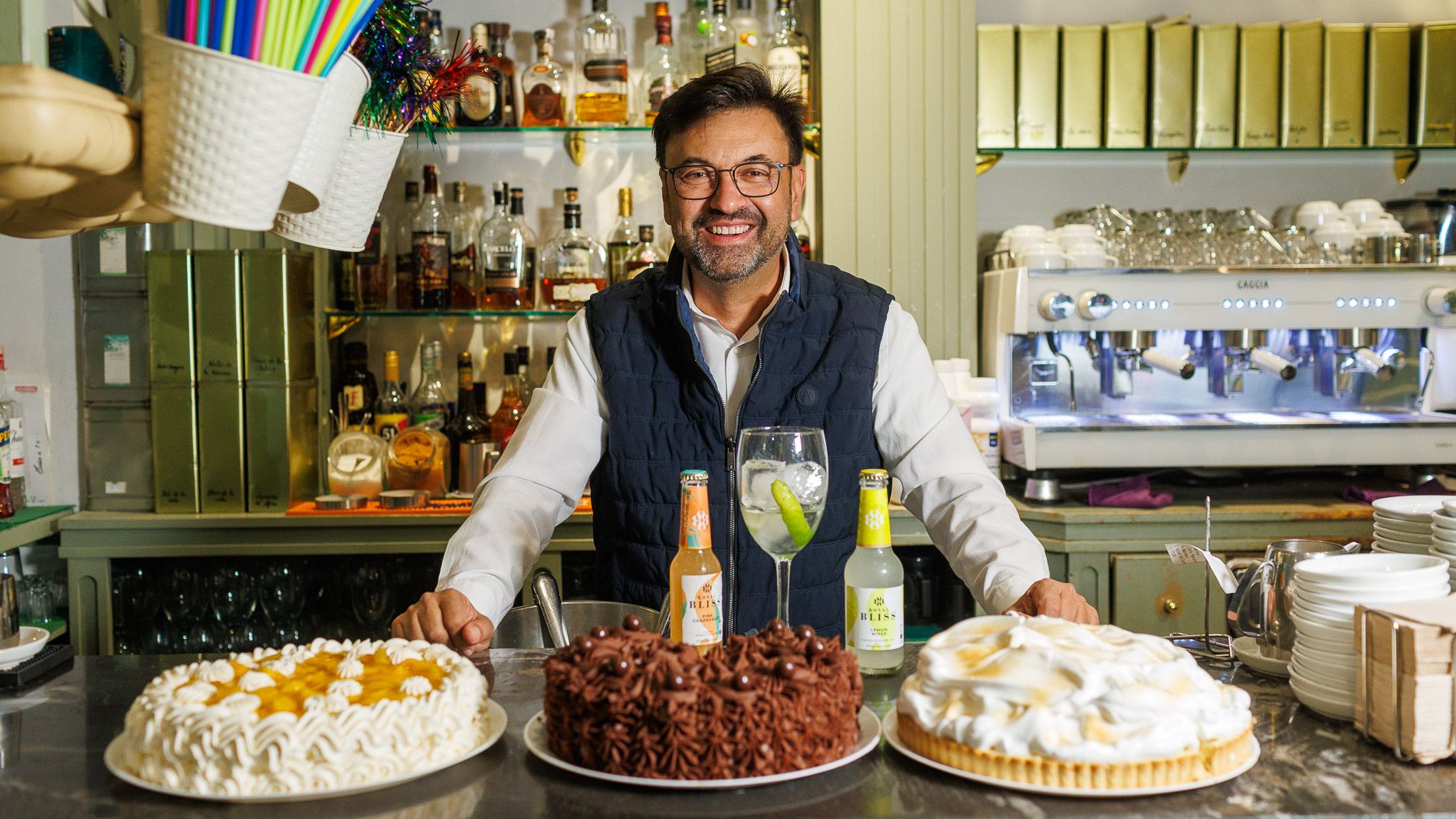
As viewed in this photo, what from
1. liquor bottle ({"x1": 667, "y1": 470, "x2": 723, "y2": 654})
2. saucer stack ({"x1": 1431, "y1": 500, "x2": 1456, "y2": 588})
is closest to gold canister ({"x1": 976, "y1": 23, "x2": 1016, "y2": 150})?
saucer stack ({"x1": 1431, "y1": 500, "x2": 1456, "y2": 588})

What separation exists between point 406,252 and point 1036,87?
172cm

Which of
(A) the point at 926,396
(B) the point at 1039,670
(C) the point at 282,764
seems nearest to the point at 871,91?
(A) the point at 926,396

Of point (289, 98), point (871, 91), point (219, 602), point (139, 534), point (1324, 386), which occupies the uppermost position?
Answer: point (871, 91)

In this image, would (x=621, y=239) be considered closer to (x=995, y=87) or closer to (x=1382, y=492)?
(x=995, y=87)

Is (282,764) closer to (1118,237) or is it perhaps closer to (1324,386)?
(1118,237)

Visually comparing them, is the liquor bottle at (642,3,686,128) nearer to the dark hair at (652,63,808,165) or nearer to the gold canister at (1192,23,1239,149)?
the dark hair at (652,63,808,165)

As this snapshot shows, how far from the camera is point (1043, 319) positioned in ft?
9.32

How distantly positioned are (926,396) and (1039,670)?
3.39 ft

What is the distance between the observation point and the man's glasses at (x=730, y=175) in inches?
78.7

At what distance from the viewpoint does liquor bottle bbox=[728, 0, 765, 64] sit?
308cm

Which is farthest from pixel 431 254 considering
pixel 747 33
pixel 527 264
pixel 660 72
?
pixel 747 33

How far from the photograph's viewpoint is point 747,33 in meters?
3.10

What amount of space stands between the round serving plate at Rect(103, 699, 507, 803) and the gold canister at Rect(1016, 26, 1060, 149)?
2.42 metres

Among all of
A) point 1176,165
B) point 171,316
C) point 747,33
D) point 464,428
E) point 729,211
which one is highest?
point 747,33
